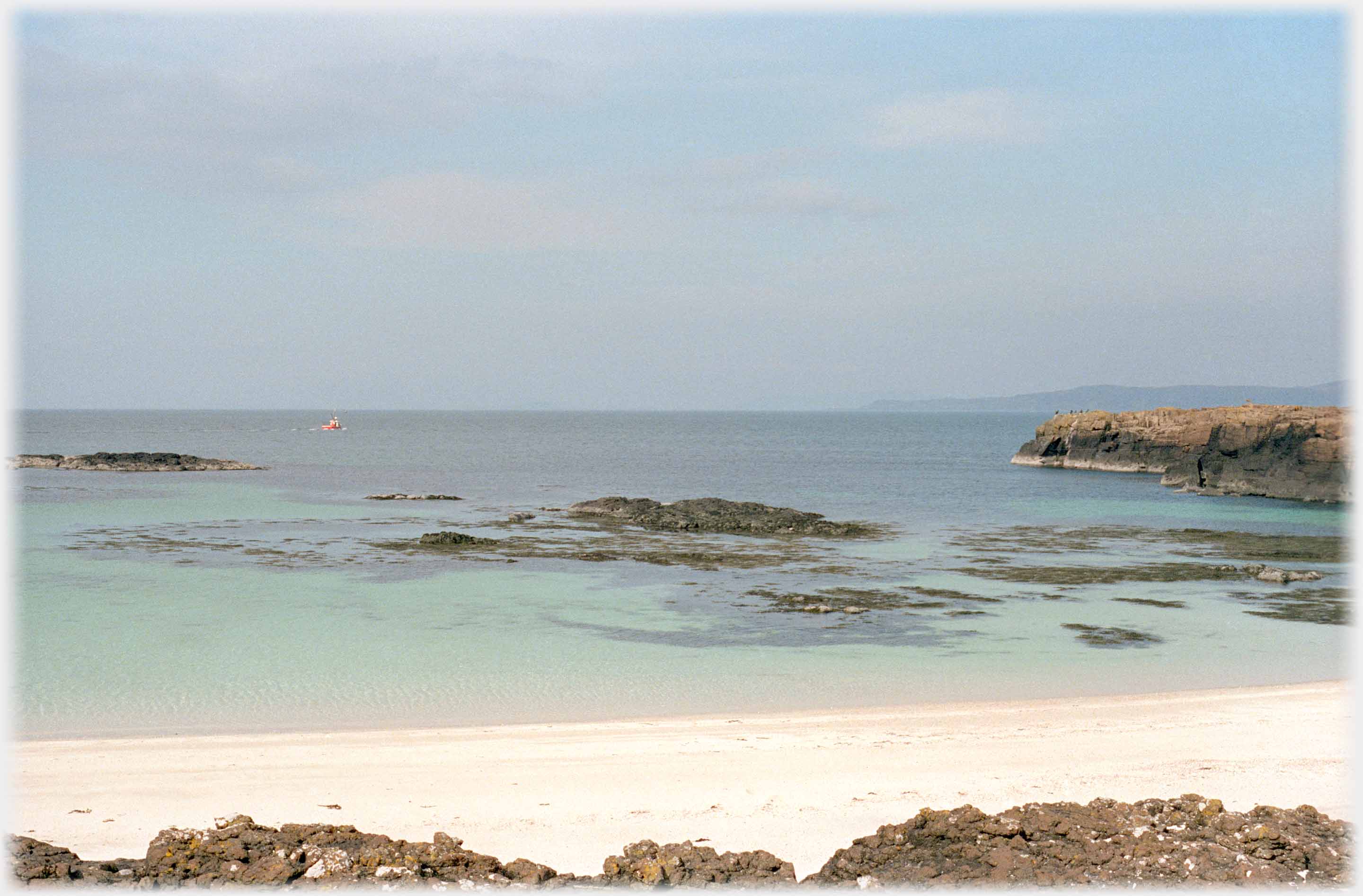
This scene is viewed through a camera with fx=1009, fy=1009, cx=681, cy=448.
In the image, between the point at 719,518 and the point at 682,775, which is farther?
the point at 719,518

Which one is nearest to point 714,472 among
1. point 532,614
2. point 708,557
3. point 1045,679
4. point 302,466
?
point 302,466

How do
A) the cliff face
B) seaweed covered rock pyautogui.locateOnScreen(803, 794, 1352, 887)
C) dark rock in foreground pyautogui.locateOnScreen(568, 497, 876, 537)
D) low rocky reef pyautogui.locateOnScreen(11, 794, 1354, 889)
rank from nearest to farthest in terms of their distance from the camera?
low rocky reef pyautogui.locateOnScreen(11, 794, 1354, 889) → seaweed covered rock pyautogui.locateOnScreen(803, 794, 1352, 887) → dark rock in foreground pyautogui.locateOnScreen(568, 497, 876, 537) → the cliff face

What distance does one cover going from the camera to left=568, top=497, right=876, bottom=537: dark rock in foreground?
34.5 meters

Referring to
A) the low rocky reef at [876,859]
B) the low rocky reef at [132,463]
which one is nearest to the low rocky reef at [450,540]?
the low rocky reef at [876,859]

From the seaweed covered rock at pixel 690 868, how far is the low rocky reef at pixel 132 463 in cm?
6272

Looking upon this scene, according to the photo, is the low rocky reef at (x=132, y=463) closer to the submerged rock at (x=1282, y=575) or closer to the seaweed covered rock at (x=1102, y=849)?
the submerged rock at (x=1282, y=575)

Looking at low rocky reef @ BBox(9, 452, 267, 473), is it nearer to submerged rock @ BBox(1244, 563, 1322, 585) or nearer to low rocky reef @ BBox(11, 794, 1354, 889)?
submerged rock @ BBox(1244, 563, 1322, 585)

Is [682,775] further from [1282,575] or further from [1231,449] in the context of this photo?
[1231,449]

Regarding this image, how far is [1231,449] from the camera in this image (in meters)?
54.0

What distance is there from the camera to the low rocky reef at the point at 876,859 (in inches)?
228

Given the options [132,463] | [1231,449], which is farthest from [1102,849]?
[132,463]

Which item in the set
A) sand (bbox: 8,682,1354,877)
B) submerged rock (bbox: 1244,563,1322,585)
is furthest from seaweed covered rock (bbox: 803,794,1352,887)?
submerged rock (bbox: 1244,563,1322,585)

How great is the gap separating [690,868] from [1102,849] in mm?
2530

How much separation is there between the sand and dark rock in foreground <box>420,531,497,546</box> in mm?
17615
